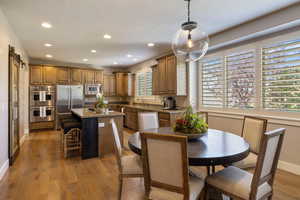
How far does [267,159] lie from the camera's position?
1.48 meters

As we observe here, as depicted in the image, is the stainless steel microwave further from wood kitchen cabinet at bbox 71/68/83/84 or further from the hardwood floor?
the hardwood floor

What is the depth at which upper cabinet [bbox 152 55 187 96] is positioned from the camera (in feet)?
15.5

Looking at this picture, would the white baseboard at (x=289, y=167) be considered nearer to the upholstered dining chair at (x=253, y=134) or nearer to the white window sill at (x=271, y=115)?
the white window sill at (x=271, y=115)

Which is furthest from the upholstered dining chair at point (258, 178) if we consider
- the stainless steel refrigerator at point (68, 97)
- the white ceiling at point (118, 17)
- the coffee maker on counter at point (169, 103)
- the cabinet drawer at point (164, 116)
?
the stainless steel refrigerator at point (68, 97)

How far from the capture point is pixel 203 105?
457cm

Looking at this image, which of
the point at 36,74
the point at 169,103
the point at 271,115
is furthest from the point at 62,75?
the point at 271,115

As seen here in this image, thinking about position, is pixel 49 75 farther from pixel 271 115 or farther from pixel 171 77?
pixel 271 115

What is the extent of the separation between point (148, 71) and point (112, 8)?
12.9ft

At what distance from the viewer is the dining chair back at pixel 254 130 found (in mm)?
2328

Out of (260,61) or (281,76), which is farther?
(260,61)

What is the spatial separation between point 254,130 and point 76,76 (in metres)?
6.59

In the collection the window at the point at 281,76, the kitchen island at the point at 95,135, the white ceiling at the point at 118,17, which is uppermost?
the white ceiling at the point at 118,17

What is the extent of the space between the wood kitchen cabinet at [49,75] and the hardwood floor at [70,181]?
356cm

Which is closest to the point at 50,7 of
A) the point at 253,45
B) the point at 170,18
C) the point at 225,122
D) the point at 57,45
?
the point at 170,18
